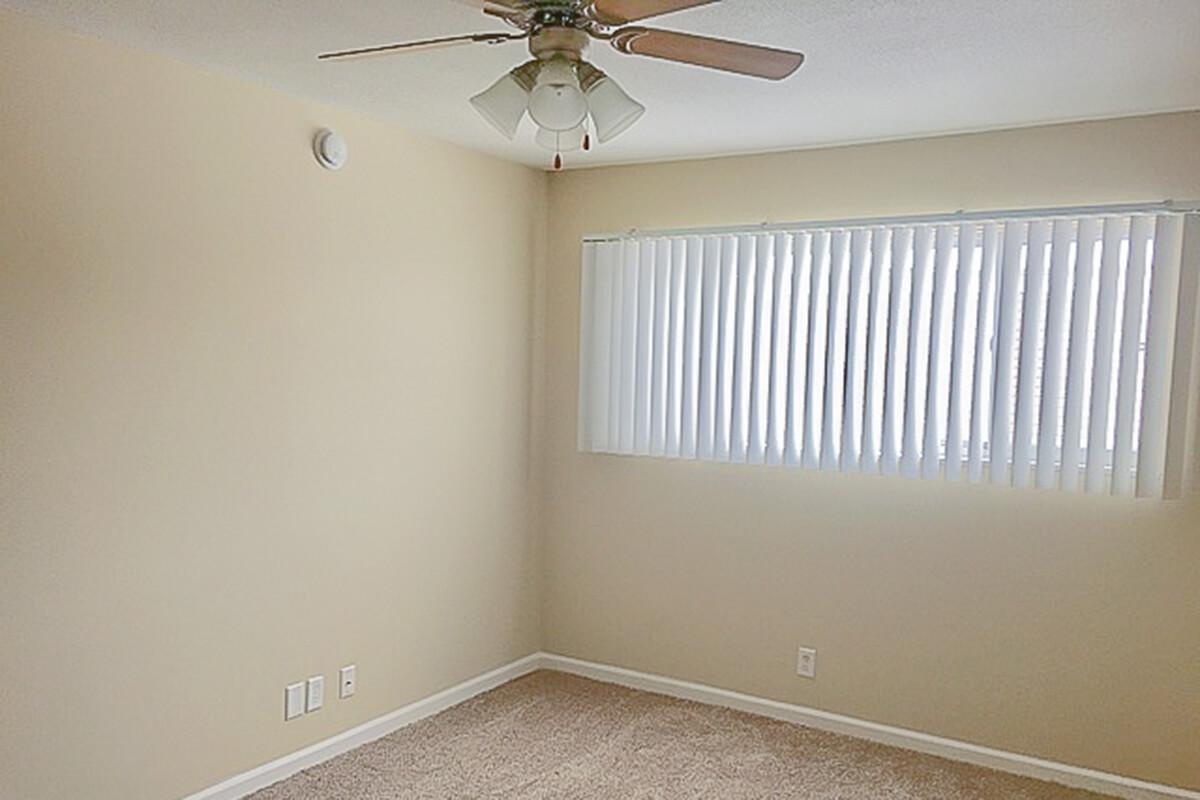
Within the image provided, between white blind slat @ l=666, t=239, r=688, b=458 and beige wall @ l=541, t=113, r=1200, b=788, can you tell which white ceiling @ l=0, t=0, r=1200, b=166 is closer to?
beige wall @ l=541, t=113, r=1200, b=788

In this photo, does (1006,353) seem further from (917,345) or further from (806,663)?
(806,663)

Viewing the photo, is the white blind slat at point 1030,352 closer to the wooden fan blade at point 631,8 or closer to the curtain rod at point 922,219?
the curtain rod at point 922,219

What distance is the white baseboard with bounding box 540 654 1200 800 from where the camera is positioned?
3344 mm

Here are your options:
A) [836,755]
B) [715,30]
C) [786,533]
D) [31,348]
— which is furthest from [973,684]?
[31,348]

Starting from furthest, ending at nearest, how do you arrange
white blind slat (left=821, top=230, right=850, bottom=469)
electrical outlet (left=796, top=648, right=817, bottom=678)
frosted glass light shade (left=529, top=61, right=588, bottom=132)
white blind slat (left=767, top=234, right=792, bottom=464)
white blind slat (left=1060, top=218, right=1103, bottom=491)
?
electrical outlet (left=796, top=648, right=817, bottom=678) < white blind slat (left=767, top=234, right=792, bottom=464) < white blind slat (left=821, top=230, right=850, bottom=469) < white blind slat (left=1060, top=218, right=1103, bottom=491) < frosted glass light shade (left=529, top=61, right=588, bottom=132)

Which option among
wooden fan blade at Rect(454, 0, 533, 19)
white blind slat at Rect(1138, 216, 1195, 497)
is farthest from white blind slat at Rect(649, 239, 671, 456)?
wooden fan blade at Rect(454, 0, 533, 19)

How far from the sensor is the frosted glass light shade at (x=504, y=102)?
2043 millimetres

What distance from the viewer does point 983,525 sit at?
3541mm

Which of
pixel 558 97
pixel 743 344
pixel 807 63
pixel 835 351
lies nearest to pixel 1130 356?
pixel 835 351

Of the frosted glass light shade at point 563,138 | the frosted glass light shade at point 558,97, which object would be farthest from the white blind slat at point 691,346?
the frosted glass light shade at point 558,97

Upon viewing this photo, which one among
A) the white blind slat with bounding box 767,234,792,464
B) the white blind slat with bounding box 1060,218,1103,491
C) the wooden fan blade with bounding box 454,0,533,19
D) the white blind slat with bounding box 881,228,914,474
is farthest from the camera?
the white blind slat with bounding box 767,234,792,464

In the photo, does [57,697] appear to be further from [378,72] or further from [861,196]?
[861,196]

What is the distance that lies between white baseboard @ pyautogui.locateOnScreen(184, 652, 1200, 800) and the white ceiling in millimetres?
2254

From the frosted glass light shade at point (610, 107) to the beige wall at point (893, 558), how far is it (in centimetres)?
190
